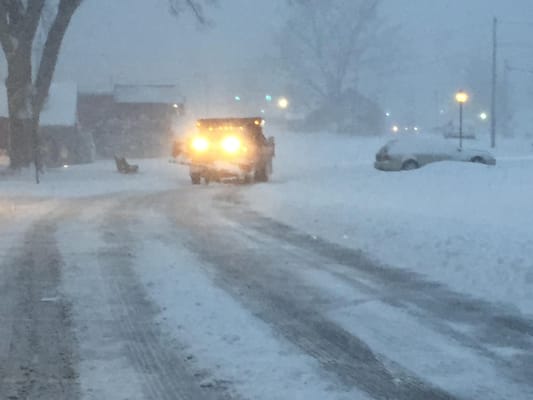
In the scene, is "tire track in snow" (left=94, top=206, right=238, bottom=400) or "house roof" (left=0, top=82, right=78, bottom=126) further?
"house roof" (left=0, top=82, right=78, bottom=126)

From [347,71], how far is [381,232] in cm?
7612

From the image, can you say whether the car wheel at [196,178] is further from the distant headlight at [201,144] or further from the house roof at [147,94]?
the house roof at [147,94]

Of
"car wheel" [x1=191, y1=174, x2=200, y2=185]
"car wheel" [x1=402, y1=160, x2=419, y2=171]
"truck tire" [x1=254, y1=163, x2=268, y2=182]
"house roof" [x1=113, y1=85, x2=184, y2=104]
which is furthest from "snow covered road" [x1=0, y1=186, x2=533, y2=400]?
"house roof" [x1=113, y1=85, x2=184, y2=104]

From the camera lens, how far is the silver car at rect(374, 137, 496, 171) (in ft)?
128

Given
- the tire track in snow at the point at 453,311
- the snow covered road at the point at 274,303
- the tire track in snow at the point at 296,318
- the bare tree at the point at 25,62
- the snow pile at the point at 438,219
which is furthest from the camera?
the bare tree at the point at 25,62

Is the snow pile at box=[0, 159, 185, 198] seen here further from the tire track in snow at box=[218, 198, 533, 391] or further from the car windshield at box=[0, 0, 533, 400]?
the tire track in snow at box=[218, 198, 533, 391]

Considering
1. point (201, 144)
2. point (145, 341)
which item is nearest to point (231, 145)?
point (201, 144)

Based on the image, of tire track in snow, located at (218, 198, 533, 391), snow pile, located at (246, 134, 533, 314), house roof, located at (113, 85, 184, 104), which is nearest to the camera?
tire track in snow, located at (218, 198, 533, 391)

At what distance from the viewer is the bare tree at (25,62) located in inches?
1503

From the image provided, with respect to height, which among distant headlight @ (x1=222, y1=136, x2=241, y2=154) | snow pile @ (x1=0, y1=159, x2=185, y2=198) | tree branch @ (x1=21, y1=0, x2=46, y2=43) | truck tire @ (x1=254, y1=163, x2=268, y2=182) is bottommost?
snow pile @ (x1=0, y1=159, x2=185, y2=198)

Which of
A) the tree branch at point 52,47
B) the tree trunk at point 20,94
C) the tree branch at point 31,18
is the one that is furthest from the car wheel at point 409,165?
the tree branch at point 31,18

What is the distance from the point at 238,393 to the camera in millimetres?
6719

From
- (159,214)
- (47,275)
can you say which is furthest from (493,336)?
(159,214)

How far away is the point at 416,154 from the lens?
39344mm
